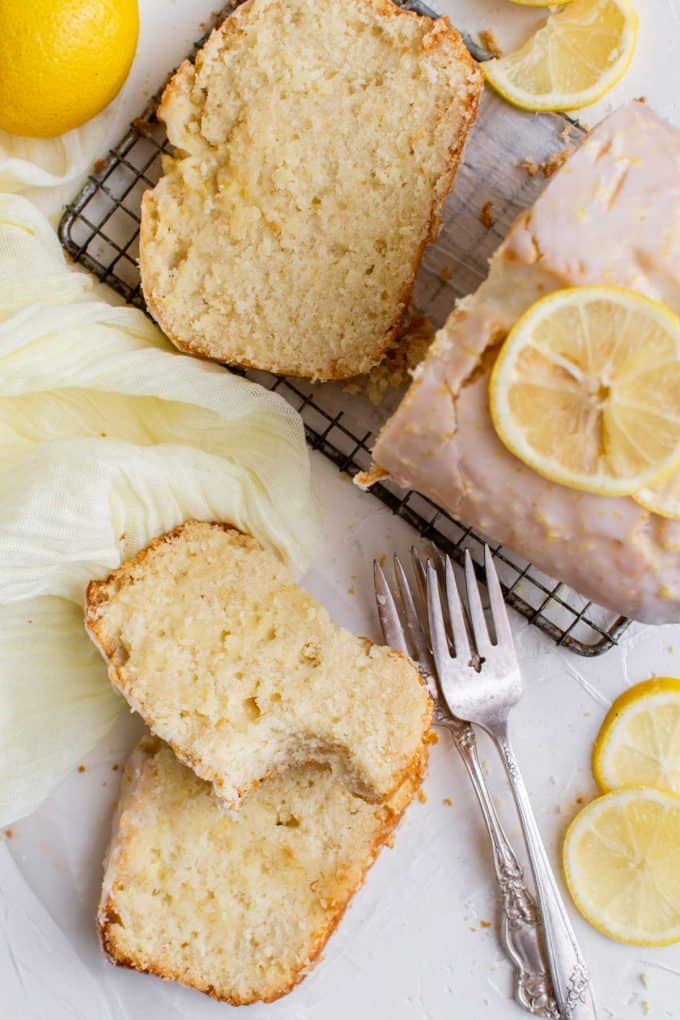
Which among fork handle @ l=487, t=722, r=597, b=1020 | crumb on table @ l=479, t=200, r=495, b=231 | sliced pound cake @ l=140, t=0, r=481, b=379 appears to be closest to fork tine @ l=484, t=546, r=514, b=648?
fork handle @ l=487, t=722, r=597, b=1020

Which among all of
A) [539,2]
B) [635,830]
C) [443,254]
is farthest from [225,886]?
[539,2]

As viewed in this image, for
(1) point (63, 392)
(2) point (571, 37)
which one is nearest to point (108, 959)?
(1) point (63, 392)

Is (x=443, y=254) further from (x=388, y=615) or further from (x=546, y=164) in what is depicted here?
(x=388, y=615)

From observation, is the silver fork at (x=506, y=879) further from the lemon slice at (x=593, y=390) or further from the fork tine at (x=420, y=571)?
the lemon slice at (x=593, y=390)

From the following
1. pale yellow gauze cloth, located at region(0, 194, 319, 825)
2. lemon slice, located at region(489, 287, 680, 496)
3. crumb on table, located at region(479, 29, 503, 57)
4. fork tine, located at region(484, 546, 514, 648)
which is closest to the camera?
lemon slice, located at region(489, 287, 680, 496)

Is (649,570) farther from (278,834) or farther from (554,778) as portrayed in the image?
(278,834)

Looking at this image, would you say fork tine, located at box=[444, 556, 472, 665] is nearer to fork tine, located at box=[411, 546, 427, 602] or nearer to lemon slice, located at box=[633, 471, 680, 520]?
fork tine, located at box=[411, 546, 427, 602]

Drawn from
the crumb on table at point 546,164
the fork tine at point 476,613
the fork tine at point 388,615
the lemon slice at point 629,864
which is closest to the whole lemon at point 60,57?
the crumb on table at point 546,164
